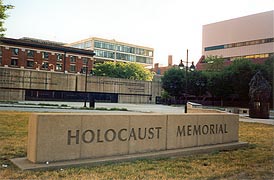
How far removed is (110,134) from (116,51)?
319ft

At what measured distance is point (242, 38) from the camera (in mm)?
76688

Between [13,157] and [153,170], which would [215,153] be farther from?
[13,157]

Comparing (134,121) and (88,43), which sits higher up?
(88,43)

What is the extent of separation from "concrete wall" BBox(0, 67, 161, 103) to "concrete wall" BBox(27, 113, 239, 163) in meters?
46.0

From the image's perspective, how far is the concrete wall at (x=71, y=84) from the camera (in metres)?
49.1

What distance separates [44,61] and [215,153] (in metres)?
60.2

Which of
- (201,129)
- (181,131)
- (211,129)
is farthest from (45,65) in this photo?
(181,131)

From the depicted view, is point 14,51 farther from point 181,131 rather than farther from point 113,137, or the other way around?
point 113,137

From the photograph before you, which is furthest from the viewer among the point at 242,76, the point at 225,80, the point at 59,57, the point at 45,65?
the point at 59,57

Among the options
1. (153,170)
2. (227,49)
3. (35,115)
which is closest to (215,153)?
(153,170)

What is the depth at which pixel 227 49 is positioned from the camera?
264 feet

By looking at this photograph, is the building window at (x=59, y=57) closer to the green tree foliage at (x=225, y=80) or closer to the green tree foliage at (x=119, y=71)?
the green tree foliage at (x=119, y=71)

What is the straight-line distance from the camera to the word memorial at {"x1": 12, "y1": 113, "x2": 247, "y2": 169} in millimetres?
5777

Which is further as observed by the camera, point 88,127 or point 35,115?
point 88,127
